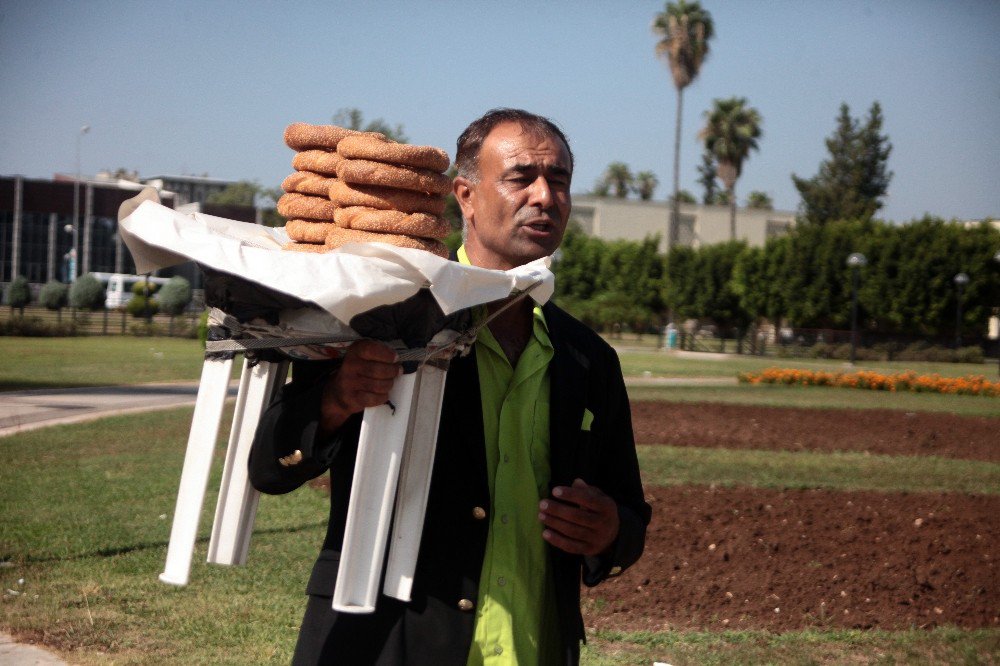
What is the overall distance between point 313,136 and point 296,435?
691 millimetres

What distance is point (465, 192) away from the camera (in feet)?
8.98

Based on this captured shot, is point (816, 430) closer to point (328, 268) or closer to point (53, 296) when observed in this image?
point (328, 268)

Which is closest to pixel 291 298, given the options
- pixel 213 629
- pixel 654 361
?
pixel 213 629

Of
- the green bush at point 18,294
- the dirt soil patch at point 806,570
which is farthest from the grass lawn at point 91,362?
the dirt soil patch at point 806,570

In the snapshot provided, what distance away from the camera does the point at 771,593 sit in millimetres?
7086

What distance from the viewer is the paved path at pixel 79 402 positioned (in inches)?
599

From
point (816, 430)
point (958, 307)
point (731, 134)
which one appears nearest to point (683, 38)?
point (731, 134)

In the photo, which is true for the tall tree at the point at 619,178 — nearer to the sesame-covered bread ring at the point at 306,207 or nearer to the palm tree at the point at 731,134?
the palm tree at the point at 731,134

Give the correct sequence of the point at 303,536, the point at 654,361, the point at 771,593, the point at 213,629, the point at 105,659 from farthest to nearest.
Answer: the point at 654,361 → the point at 303,536 → the point at 771,593 → the point at 213,629 → the point at 105,659

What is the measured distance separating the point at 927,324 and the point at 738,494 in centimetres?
4550

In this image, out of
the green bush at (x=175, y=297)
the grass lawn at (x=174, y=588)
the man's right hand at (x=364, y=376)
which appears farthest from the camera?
the green bush at (x=175, y=297)

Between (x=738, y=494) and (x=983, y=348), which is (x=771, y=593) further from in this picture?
(x=983, y=348)

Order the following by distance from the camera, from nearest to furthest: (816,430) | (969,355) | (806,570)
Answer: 1. (806,570)
2. (816,430)
3. (969,355)

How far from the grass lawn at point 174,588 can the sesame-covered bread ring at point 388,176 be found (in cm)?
398
